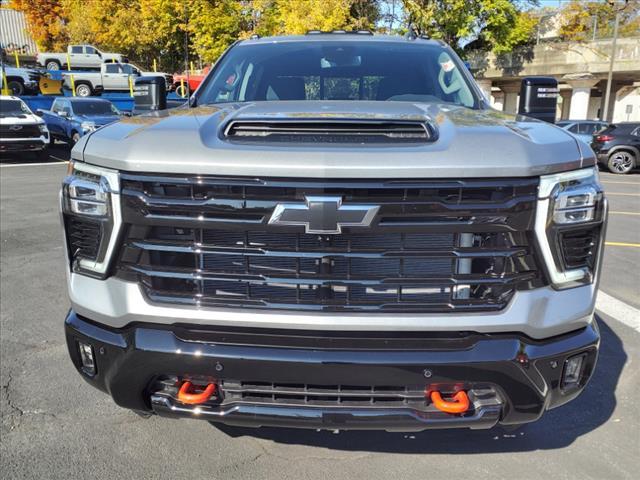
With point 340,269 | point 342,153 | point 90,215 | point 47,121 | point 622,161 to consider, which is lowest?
point 622,161

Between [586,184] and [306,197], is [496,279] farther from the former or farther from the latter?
[306,197]

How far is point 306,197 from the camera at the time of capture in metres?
1.97

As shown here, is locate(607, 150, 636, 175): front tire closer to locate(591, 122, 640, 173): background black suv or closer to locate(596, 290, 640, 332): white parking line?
locate(591, 122, 640, 173): background black suv

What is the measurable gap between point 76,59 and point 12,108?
1610 centimetres

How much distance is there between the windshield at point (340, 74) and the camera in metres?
3.44

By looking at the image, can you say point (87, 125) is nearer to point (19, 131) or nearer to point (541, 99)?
point (19, 131)

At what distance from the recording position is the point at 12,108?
16.6 m

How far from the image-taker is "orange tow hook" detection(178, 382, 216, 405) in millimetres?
2166

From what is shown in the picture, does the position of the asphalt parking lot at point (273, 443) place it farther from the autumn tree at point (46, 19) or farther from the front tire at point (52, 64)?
the autumn tree at point (46, 19)

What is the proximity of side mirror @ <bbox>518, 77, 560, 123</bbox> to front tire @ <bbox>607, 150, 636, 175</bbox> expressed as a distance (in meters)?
16.3

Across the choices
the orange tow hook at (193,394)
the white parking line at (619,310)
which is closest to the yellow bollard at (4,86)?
the white parking line at (619,310)

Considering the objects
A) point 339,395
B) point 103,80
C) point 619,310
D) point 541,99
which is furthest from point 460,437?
point 103,80

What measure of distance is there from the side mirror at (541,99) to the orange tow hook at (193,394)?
2.33 meters

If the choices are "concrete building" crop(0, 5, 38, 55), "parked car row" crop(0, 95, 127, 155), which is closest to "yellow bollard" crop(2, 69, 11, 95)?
"parked car row" crop(0, 95, 127, 155)
